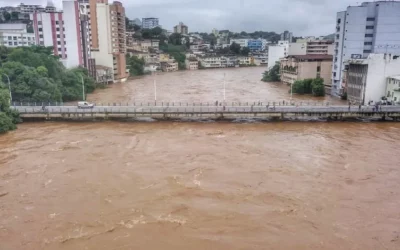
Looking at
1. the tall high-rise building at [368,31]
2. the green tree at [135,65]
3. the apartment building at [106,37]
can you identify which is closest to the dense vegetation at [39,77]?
the apartment building at [106,37]

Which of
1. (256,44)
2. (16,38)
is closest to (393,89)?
(16,38)

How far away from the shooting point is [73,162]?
21.3 m

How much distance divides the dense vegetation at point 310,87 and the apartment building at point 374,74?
9.00 meters

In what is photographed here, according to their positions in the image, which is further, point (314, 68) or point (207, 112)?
point (314, 68)

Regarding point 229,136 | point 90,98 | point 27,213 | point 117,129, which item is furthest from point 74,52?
point 27,213

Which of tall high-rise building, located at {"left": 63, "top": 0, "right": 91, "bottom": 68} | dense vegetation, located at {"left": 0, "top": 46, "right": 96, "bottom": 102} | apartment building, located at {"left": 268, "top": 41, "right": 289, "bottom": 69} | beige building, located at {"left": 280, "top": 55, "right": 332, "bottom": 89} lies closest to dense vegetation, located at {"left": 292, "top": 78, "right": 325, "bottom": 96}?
beige building, located at {"left": 280, "top": 55, "right": 332, "bottom": 89}

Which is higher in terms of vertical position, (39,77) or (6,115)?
(39,77)

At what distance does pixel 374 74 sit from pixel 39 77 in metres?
35.1

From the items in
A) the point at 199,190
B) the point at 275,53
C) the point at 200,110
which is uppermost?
the point at 275,53

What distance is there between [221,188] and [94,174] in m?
7.09

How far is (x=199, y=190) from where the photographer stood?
56.8ft

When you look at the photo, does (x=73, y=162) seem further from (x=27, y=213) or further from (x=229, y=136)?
(x=229, y=136)

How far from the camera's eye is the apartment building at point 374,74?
120 ft

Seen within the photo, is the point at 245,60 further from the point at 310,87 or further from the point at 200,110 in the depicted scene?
the point at 200,110
